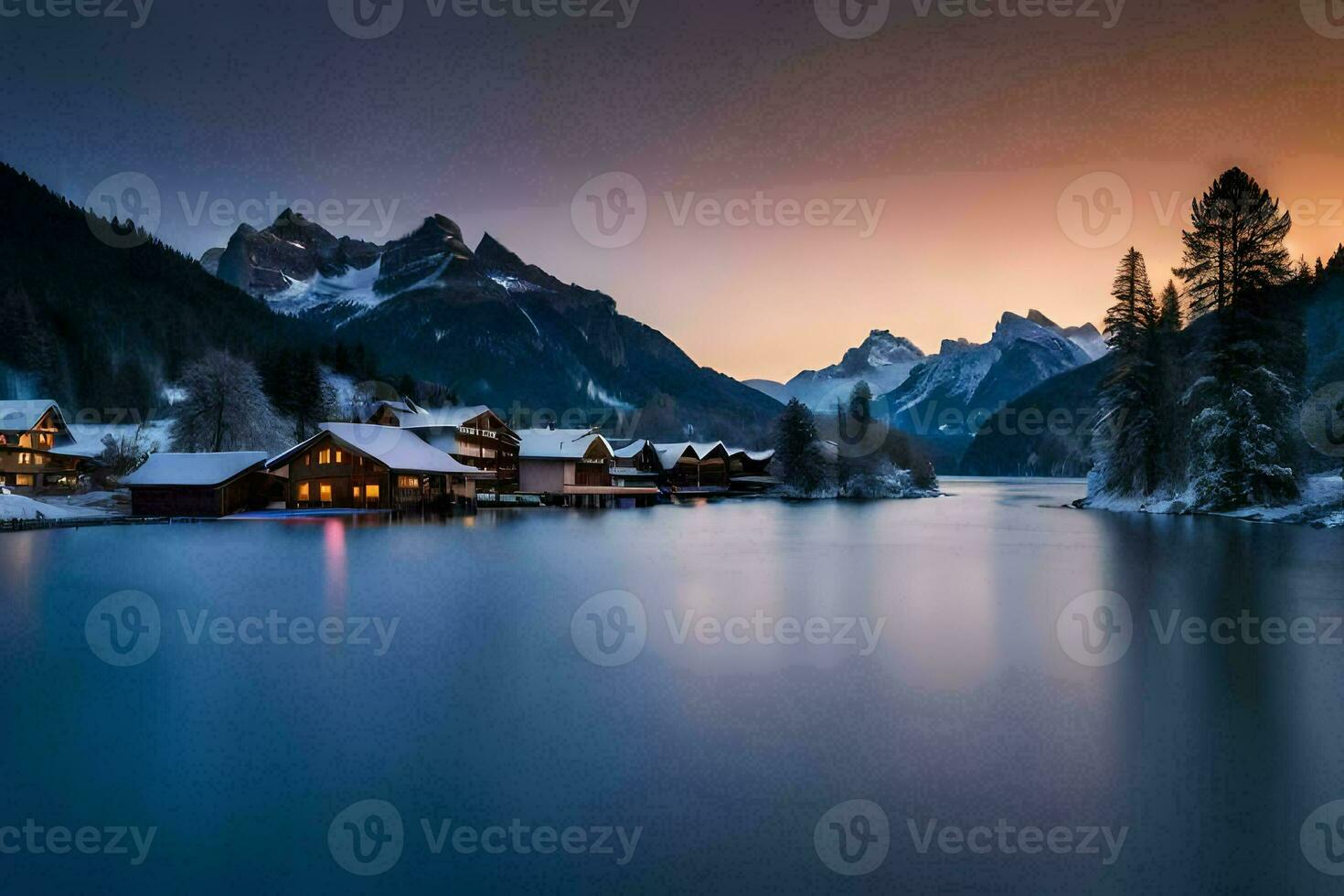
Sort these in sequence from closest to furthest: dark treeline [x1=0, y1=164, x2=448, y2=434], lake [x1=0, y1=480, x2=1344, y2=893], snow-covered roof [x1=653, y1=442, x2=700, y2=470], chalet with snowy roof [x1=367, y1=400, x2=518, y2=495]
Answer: lake [x1=0, y1=480, x2=1344, y2=893]
chalet with snowy roof [x1=367, y1=400, x2=518, y2=495]
dark treeline [x1=0, y1=164, x2=448, y2=434]
snow-covered roof [x1=653, y1=442, x2=700, y2=470]

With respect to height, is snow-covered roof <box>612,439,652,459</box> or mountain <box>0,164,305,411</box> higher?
mountain <box>0,164,305,411</box>

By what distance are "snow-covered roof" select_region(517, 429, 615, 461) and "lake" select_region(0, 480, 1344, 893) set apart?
57810 millimetres

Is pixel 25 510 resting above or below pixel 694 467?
below

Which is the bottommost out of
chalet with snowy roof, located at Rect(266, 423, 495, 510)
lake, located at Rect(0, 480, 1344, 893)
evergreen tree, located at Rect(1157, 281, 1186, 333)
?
lake, located at Rect(0, 480, 1344, 893)

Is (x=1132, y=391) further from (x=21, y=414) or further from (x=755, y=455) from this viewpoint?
(x=21, y=414)

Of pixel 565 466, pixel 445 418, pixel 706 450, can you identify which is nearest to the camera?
pixel 445 418

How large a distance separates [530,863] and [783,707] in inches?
217

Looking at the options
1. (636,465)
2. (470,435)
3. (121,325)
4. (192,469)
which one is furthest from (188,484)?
(121,325)

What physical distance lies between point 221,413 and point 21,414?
60.7 ft

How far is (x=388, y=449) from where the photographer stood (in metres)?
59.7

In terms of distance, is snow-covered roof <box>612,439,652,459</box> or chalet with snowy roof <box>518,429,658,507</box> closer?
chalet with snowy roof <box>518,429,658,507</box>

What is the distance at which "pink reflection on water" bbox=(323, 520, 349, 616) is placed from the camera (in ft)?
66.8

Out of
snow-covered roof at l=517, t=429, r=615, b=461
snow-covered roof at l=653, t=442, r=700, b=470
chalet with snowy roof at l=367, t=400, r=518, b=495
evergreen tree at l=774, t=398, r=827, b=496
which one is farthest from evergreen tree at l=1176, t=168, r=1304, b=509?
snow-covered roof at l=653, t=442, r=700, b=470

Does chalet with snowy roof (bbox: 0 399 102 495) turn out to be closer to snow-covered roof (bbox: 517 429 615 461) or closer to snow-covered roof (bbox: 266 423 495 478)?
snow-covered roof (bbox: 266 423 495 478)
